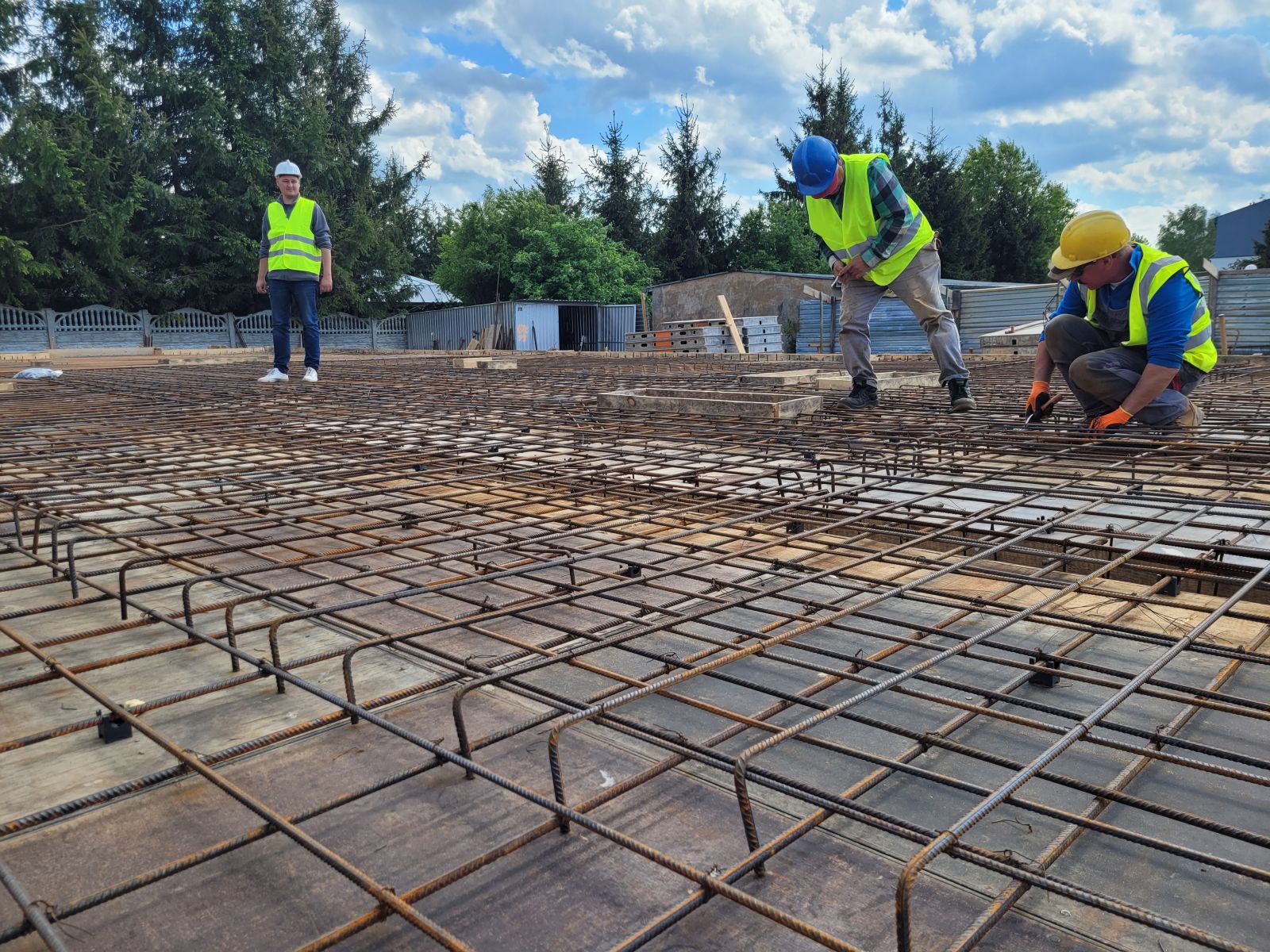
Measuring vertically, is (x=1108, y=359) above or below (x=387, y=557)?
above

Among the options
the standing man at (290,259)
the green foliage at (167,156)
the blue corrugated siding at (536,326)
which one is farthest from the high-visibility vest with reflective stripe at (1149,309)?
the green foliage at (167,156)

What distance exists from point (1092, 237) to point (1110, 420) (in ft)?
2.37

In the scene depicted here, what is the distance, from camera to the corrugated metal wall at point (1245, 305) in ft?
43.7

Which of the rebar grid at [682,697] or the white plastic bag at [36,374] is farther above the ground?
the white plastic bag at [36,374]

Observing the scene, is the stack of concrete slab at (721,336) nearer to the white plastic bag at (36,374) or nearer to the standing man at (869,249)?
the white plastic bag at (36,374)

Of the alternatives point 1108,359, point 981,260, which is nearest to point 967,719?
point 1108,359

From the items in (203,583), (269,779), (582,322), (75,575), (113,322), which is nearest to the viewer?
(269,779)

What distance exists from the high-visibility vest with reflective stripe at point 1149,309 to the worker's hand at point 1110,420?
1.04ft

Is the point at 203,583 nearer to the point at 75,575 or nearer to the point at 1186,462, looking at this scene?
the point at 75,575

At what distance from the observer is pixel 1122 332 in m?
3.88

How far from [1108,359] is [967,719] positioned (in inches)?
112

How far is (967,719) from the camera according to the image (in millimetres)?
1382

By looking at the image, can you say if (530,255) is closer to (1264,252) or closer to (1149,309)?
(1264,252)

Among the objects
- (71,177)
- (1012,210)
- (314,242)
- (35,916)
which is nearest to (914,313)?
(314,242)
